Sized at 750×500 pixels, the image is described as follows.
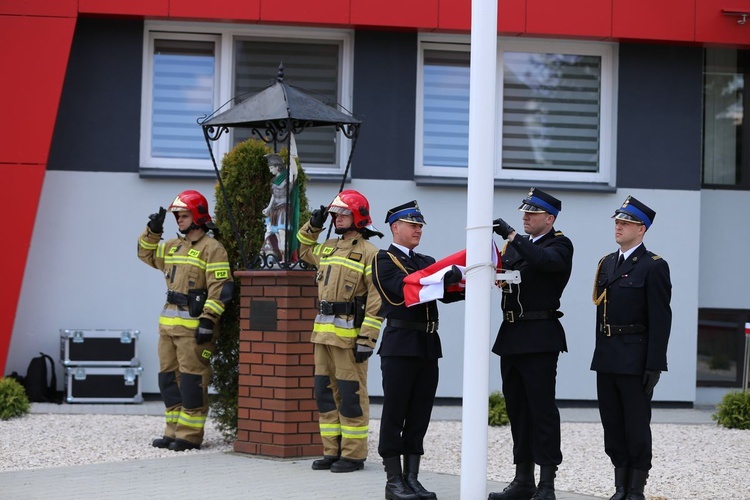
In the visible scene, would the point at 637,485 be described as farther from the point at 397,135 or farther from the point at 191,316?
the point at 397,135

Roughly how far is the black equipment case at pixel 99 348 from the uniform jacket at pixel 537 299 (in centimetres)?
683

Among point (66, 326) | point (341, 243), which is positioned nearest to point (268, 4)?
point (66, 326)

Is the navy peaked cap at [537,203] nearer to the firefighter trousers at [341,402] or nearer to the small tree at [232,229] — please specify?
the firefighter trousers at [341,402]

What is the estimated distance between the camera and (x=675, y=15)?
1444 cm

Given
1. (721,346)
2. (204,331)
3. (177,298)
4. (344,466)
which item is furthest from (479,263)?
(721,346)

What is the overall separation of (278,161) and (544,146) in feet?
19.1

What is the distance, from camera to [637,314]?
7.63m

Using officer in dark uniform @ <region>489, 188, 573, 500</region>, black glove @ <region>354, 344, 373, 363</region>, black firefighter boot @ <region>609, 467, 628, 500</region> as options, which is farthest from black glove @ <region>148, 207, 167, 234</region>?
black firefighter boot @ <region>609, 467, 628, 500</region>

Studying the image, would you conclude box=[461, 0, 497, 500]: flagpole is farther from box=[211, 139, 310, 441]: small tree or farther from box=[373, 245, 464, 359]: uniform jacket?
box=[211, 139, 310, 441]: small tree

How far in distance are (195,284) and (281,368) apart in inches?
46.9

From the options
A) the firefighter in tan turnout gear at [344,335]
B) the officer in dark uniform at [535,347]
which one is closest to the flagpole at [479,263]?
the officer in dark uniform at [535,347]

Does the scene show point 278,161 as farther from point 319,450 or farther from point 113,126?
point 113,126

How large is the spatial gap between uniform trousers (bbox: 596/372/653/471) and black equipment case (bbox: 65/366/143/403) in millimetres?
7252

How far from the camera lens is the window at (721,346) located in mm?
15148
